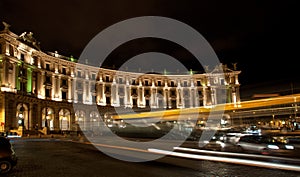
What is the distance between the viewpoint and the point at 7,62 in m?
49.6

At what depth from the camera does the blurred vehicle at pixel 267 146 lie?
17109 millimetres

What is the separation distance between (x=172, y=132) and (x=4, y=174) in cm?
1904

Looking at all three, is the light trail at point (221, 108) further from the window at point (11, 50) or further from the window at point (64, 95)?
the window at point (64, 95)

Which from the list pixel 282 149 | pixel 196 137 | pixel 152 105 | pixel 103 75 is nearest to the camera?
pixel 282 149

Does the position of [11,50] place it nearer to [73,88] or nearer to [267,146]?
[73,88]

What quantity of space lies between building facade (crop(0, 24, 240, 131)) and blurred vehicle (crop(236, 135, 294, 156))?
22984mm

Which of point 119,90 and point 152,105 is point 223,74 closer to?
point 152,105

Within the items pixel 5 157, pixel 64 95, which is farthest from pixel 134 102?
pixel 5 157

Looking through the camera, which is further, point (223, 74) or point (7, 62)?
point (223, 74)

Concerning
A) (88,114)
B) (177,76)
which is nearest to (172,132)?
(88,114)

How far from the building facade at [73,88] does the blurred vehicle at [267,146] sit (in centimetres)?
2298

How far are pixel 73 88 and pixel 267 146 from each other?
195 feet

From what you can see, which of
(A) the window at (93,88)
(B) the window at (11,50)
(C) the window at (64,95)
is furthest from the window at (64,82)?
(B) the window at (11,50)

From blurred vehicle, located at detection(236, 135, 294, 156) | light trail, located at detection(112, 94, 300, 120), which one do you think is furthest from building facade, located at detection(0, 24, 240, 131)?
blurred vehicle, located at detection(236, 135, 294, 156)
